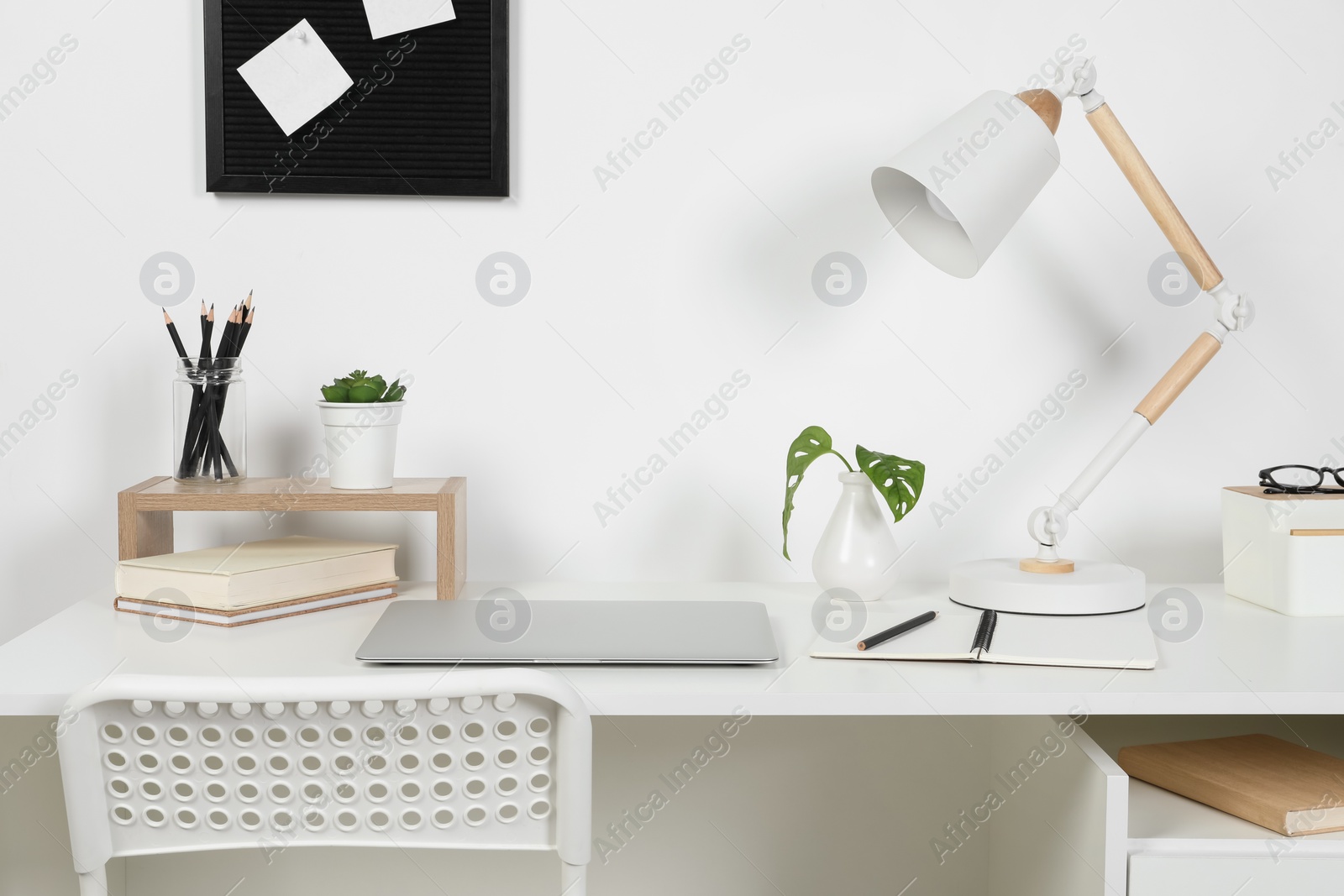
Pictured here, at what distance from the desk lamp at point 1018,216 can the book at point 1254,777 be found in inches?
6.6

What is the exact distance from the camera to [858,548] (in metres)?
1.18

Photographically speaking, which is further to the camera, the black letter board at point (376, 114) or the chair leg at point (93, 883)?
the black letter board at point (376, 114)

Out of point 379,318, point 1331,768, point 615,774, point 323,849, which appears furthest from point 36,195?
point 1331,768

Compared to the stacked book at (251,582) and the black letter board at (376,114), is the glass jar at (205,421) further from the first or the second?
the black letter board at (376,114)

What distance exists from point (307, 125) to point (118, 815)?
0.90 metres

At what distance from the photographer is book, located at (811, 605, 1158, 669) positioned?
0.95 meters

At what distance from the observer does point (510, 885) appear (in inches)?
54.6

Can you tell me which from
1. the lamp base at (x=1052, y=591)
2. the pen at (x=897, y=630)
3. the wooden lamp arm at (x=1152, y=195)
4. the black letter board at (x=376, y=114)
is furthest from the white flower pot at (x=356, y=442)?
the wooden lamp arm at (x=1152, y=195)

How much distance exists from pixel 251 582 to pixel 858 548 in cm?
68

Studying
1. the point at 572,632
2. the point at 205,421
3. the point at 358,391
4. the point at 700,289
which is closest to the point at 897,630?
the point at 572,632

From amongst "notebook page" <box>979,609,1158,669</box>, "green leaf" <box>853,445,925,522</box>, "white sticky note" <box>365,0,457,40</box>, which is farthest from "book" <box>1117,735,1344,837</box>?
"white sticky note" <box>365,0,457,40</box>

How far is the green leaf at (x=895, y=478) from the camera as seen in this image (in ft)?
3.91

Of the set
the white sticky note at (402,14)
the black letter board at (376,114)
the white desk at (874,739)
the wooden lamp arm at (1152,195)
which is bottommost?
the white desk at (874,739)

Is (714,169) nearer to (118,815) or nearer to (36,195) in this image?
(36,195)
